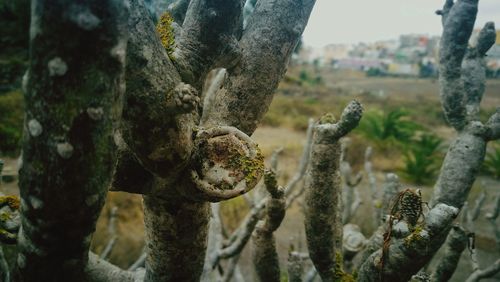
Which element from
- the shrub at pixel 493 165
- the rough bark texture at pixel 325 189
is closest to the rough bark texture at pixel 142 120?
the rough bark texture at pixel 325 189

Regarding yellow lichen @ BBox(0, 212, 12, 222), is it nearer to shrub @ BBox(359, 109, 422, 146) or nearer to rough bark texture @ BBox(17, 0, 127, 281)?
rough bark texture @ BBox(17, 0, 127, 281)

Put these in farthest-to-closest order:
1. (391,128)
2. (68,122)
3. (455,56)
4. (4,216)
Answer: (391,128) → (455,56) → (4,216) → (68,122)

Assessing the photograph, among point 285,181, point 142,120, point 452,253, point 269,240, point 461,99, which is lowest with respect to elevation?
point 285,181

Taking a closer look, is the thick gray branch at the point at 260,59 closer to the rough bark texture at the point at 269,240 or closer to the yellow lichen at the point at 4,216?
the rough bark texture at the point at 269,240

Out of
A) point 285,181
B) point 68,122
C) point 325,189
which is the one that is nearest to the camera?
point 68,122

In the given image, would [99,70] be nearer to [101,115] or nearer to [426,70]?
[101,115]

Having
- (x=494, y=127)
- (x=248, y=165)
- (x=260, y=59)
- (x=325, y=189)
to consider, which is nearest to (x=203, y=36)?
(x=260, y=59)

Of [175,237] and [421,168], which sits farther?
[421,168]

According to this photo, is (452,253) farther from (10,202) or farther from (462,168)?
(10,202)

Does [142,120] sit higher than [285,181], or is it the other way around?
[142,120]
